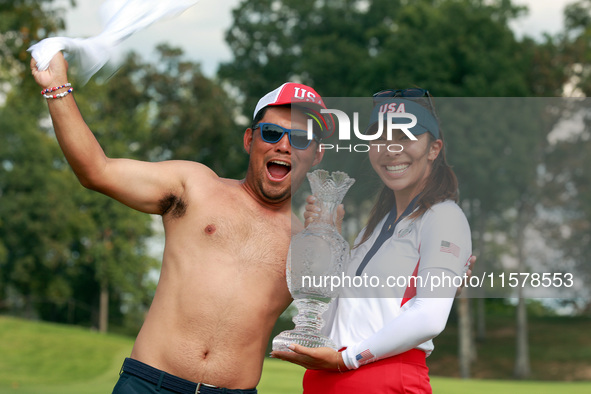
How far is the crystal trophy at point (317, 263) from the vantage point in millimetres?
3283

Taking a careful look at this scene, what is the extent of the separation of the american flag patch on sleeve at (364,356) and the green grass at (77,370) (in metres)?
10.6

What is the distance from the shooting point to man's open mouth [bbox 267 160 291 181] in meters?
3.73

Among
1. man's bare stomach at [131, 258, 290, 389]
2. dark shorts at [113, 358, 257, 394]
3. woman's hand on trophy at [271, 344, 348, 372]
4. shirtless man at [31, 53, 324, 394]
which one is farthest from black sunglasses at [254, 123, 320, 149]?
dark shorts at [113, 358, 257, 394]

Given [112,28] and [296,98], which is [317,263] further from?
[112,28]

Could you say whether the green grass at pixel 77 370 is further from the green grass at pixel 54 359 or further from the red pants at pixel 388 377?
the red pants at pixel 388 377

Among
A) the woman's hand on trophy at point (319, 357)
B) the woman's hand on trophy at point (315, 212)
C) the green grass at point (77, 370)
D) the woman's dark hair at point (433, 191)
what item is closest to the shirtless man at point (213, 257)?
the woman's hand on trophy at point (315, 212)

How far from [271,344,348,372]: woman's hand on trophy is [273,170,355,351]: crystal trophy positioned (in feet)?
0.18

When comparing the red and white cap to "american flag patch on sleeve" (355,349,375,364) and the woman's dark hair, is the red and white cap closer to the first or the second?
the woman's dark hair

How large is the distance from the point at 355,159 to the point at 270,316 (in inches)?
37.3

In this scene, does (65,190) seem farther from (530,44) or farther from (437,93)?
(530,44)

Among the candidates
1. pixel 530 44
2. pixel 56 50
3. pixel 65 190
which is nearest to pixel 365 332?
pixel 56 50

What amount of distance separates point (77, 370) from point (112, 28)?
51.6ft

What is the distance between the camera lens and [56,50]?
339cm

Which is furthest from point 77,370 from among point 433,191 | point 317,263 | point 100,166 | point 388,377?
point 433,191
